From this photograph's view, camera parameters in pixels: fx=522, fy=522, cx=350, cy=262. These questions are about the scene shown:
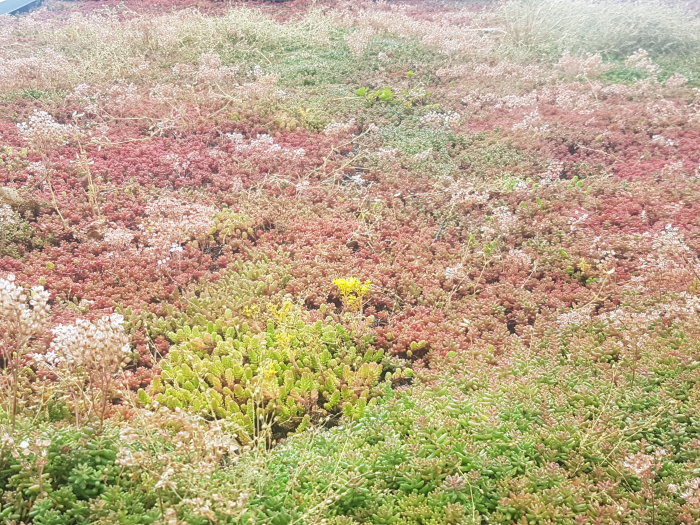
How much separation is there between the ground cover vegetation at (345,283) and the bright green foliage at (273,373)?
0.03 m

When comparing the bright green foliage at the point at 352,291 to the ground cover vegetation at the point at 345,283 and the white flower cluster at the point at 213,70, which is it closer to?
the ground cover vegetation at the point at 345,283

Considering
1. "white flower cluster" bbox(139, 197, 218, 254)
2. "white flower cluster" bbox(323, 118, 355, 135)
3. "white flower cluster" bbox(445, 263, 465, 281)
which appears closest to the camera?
"white flower cluster" bbox(445, 263, 465, 281)

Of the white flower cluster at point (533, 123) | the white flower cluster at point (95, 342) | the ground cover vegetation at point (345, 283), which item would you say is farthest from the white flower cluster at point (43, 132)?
the white flower cluster at point (533, 123)

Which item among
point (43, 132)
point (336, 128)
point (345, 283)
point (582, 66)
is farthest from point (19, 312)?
point (582, 66)

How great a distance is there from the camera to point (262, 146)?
834 cm

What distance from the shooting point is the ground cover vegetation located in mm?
3074

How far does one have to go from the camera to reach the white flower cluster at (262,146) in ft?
26.6

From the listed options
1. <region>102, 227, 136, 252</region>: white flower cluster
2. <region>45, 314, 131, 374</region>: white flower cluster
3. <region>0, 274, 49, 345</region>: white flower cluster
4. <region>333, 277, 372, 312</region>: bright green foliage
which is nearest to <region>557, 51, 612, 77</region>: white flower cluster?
<region>333, 277, 372, 312</region>: bright green foliage

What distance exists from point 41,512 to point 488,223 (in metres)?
5.56

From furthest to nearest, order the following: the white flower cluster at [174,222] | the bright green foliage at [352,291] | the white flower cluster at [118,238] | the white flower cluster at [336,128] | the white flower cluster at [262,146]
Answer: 1. the white flower cluster at [336,128]
2. the white flower cluster at [262,146]
3. the white flower cluster at [174,222]
4. the white flower cluster at [118,238]
5. the bright green foliage at [352,291]

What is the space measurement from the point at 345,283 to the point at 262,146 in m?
4.03

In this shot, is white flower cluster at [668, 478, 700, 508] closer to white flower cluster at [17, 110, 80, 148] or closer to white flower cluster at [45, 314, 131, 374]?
white flower cluster at [45, 314, 131, 374]

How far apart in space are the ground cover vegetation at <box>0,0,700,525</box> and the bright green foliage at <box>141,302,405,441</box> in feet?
0.10

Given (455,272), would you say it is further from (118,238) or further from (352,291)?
(118,238)
